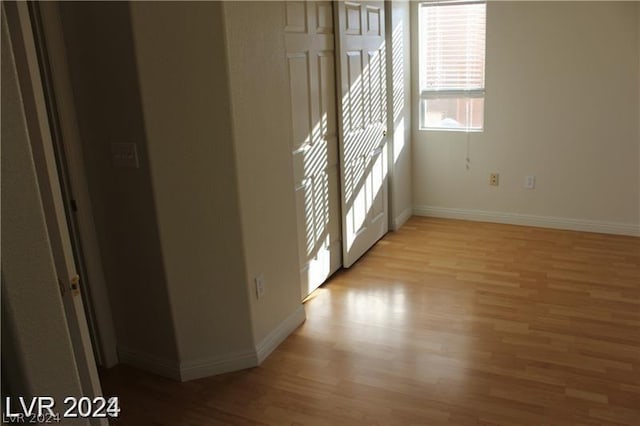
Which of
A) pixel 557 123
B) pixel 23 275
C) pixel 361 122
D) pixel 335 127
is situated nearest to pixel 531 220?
pixel 557 123

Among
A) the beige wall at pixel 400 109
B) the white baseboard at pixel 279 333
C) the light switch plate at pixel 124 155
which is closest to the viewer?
the light switch plate at pixel 124 155

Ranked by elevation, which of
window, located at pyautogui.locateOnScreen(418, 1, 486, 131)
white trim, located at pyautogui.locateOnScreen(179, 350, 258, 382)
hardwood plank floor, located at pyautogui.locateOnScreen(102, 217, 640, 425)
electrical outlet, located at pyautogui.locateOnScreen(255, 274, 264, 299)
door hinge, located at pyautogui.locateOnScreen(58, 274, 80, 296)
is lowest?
hardwood plank floor, located at pyautogui.locateOnScreen(102, 217, 640, 425)

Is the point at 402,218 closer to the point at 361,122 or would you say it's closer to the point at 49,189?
the point at 361,122

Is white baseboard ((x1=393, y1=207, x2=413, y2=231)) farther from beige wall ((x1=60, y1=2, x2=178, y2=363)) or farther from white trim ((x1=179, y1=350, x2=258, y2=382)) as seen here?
beige wall ((x1=60, y1=2, x2=178, y2=363))

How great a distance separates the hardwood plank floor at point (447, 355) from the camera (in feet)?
8.04

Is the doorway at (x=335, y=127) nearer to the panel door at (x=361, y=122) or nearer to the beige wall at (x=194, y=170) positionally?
the panel door at (x=361, y=122)

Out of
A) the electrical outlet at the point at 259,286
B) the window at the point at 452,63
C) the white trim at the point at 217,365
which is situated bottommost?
the white trim at the point at 217,365

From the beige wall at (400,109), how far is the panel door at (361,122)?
0.54 ft

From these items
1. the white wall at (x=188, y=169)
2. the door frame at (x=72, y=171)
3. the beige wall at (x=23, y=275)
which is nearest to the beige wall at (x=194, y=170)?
the white wall at (x=188, y=169)

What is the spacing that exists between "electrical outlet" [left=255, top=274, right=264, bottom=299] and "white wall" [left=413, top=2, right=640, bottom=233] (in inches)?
109

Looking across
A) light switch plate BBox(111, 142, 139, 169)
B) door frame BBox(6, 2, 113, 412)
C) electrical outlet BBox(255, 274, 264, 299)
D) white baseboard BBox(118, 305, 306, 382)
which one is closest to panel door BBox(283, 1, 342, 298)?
electrical outlet BBox(255, 274, 264, 299)

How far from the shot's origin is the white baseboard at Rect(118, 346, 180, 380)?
2.76m

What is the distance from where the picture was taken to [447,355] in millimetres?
2869

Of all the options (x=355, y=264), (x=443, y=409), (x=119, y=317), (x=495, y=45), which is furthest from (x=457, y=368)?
(x=495, y=45)
